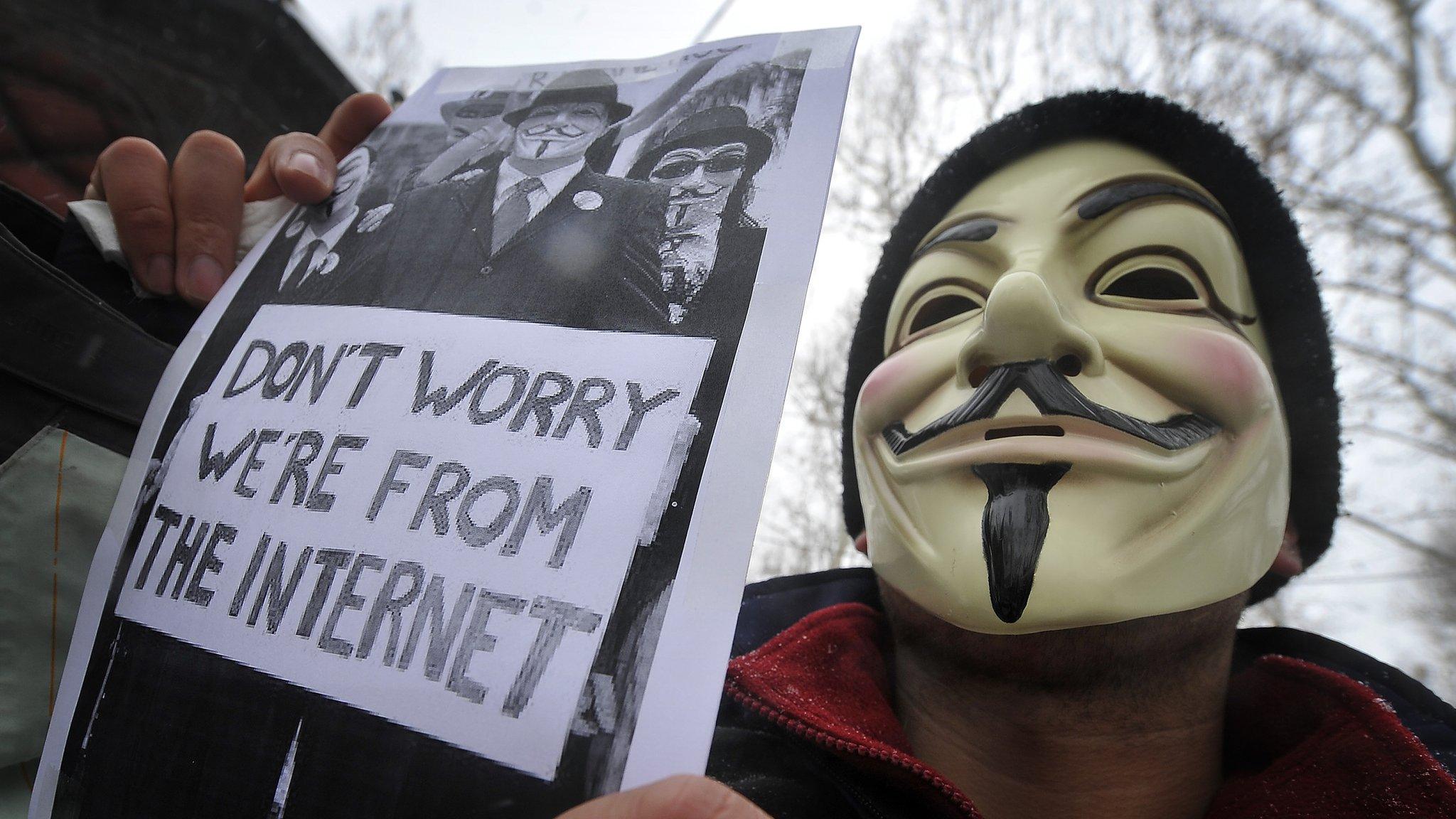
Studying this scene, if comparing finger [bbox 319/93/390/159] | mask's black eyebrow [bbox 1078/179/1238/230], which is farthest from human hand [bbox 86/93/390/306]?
mask's black eyebrow [bbox 1078/179/1238/230]

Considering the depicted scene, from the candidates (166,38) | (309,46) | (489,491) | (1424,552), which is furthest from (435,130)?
(1424,552)

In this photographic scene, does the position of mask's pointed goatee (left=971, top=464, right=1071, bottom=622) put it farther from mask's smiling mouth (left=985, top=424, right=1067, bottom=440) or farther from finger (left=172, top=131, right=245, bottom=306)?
finger (left=172, top=131, right=245, bottom=306)

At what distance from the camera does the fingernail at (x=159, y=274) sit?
36.6 inches

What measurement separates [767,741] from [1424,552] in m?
6.01

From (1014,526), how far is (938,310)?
1.52 feet

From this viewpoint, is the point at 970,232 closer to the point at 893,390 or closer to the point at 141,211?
the point at 893,390

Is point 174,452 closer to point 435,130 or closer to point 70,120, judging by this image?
point 435,130

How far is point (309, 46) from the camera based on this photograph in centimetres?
227

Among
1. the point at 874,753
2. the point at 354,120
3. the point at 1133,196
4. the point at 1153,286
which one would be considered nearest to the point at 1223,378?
the point at 1153,286

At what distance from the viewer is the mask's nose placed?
911 mm

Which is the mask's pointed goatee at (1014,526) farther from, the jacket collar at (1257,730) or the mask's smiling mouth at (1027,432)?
the jacket collar at (1257,730)

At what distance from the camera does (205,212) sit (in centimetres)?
94

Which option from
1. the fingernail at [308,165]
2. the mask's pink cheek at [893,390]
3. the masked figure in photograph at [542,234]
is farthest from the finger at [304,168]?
the mask's pink cheek at [893,390]

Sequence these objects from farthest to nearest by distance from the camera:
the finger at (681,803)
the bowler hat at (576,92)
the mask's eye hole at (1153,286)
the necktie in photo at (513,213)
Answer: the mask's eye hole at (1153,286) < the bowler hat at (576,92) < the necktie in photo at (513,213) < the finger at (681,803)
